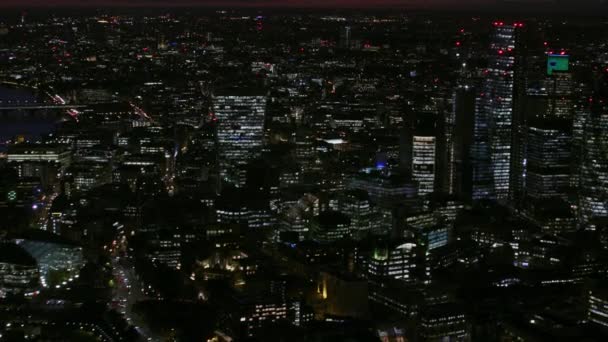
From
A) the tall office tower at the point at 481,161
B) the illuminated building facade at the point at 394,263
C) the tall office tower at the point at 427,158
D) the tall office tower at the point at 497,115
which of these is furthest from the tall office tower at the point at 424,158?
the illuminated building facade at the point at 394,263

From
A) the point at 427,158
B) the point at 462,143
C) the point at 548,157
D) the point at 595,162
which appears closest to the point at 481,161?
the point at 462,143

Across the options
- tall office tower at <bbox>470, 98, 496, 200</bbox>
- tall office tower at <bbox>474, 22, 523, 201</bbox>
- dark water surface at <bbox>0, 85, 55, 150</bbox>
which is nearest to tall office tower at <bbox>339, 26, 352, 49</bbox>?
dark water surface at <bbox>0, 85, 55, 150</bbox>

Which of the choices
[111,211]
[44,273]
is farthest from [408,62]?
[44,273]

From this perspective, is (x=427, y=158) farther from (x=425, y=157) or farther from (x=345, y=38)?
(x=345, y=38)

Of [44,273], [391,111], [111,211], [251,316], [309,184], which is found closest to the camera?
[251,316]

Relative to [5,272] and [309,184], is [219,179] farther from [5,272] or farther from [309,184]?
[5,272]

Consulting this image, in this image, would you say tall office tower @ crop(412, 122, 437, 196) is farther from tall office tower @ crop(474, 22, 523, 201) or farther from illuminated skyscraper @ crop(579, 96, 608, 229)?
illuminated skyscraper @ crop(579, 96, 608, 229)
